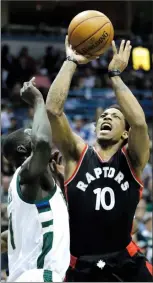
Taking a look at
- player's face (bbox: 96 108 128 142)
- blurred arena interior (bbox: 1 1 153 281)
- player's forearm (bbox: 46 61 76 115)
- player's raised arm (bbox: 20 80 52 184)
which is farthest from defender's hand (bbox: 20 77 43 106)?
blurred arena interior (bbox: 1 1 153 281)

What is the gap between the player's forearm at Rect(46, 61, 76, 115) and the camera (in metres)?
4.73

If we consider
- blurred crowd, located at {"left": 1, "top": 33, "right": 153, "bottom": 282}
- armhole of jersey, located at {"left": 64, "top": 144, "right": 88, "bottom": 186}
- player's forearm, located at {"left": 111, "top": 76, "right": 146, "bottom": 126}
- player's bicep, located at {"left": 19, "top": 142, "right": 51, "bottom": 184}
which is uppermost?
player's bicep, located at {"left": 19, "top": 142, "right": 51, "bottom": 184}

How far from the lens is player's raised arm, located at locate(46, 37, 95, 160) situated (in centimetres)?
474

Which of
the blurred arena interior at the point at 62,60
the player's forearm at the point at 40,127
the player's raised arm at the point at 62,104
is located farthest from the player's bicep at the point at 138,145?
the blurred arena interior at the point at 62,60

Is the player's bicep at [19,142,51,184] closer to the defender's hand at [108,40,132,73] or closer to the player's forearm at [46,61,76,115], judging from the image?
the player's forearm at [46,61,76,115]

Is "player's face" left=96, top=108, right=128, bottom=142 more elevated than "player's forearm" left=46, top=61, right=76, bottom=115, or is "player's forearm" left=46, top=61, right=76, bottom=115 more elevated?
"player's forearm" left=46, top=61, right=76, bottom=115

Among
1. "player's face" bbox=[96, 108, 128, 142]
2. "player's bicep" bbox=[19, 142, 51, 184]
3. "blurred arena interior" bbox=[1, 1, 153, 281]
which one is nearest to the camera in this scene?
"player's bicep" bbox=[19, 142, 51, 184]

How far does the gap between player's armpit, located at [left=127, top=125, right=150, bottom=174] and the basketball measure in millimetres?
708

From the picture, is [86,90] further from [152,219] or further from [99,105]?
[152,219]

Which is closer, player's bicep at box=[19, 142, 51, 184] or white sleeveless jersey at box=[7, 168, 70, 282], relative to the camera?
player's bicep at box=[19, 142, 51, 184]

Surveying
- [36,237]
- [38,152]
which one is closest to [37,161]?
[38,152]

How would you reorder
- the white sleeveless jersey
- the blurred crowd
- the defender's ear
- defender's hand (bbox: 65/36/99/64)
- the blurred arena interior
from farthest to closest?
the blurred arena interior, the blurred crowd, defender's hand (bbox: 65/36/99/64), the defender's ear, the white sleeveless jersey

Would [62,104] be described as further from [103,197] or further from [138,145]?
[103,197]

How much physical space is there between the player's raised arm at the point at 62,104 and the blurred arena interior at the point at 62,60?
7187mm
